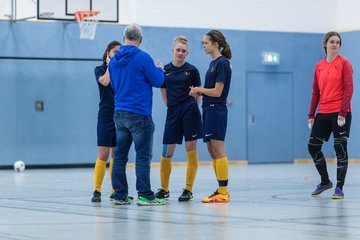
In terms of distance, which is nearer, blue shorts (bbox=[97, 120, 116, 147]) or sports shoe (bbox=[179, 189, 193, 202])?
blue shorts (bbox=[97, 120, 116, 147])

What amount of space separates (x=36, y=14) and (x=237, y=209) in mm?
13559

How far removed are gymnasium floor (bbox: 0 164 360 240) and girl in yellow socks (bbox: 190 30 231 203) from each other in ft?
1.20

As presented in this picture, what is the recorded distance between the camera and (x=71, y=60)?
2286 centimetres

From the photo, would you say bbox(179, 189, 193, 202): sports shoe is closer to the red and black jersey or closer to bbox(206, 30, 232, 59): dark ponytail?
bbox(206, 30, 232, 59): dark ponytail

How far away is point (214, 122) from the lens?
10.8m

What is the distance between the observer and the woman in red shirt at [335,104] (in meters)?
11.1

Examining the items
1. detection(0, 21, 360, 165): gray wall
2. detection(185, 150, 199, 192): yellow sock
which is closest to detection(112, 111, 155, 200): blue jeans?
detection(185, 150, 199, 192): yellow sock

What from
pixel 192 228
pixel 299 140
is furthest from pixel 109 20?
pixel 192 228

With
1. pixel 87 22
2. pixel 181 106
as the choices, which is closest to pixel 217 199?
pixel 181 106

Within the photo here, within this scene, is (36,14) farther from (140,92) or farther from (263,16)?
(140,92)

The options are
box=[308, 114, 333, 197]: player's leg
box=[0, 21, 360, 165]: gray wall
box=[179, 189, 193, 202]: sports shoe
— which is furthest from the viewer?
box=[0, 21, 360, 165]: gray wall

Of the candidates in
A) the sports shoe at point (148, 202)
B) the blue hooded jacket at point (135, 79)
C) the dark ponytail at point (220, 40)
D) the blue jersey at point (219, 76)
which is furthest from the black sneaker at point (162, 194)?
the dark ponytail at point (220, 40)

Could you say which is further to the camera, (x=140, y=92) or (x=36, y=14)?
(x=36, y=14)

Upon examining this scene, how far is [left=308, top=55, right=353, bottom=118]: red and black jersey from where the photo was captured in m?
11.1
